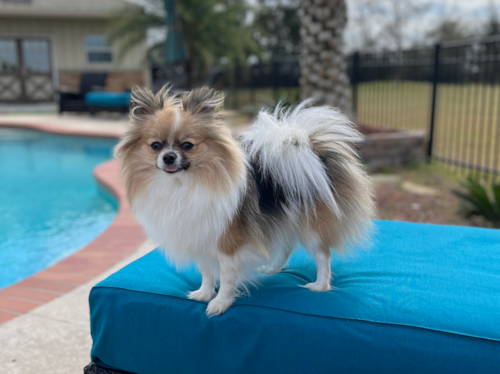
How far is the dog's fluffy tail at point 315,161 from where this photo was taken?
203cm

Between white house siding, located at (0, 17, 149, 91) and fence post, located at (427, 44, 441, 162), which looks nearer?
fence post, located at (427, 44, 441, 162)

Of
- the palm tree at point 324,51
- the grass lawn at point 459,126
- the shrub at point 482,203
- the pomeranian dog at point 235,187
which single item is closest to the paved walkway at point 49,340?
the pomeranian dog at point 235,187

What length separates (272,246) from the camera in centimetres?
206

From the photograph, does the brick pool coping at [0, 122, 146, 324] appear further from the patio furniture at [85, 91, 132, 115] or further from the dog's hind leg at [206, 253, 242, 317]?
the patio furniture at [85, 91, 132, 115]

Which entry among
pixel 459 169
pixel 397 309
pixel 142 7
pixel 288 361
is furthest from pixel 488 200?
pixel 142 7

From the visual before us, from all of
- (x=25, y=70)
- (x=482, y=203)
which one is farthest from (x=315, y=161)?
(x=25, y=70)

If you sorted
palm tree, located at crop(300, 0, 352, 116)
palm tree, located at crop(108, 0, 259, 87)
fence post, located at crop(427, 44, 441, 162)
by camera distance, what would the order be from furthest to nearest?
palm tree, located at crop(108, 0, 259, 87)
fence post, located at crop(427, 44, 441, 162)
palm tree, located at crop(300, 0, 352, 116)

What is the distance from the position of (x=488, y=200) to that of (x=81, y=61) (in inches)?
757

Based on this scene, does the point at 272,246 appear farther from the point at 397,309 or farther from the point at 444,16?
the point at 444,16

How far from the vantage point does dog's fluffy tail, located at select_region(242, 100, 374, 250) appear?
2031 mm

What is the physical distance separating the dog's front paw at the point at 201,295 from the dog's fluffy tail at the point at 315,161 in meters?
0.58

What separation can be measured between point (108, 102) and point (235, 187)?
12.9 metres

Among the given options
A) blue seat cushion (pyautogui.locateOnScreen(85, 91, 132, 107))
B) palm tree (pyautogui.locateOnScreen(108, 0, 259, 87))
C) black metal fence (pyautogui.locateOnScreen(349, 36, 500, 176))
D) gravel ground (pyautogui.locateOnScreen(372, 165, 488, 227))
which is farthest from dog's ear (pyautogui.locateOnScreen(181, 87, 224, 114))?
palm tree (pyautogui.locateOnScreen(108, 0, 259, 87))

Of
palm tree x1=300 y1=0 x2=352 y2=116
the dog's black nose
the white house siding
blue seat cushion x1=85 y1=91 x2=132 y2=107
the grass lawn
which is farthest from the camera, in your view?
the white house siding
